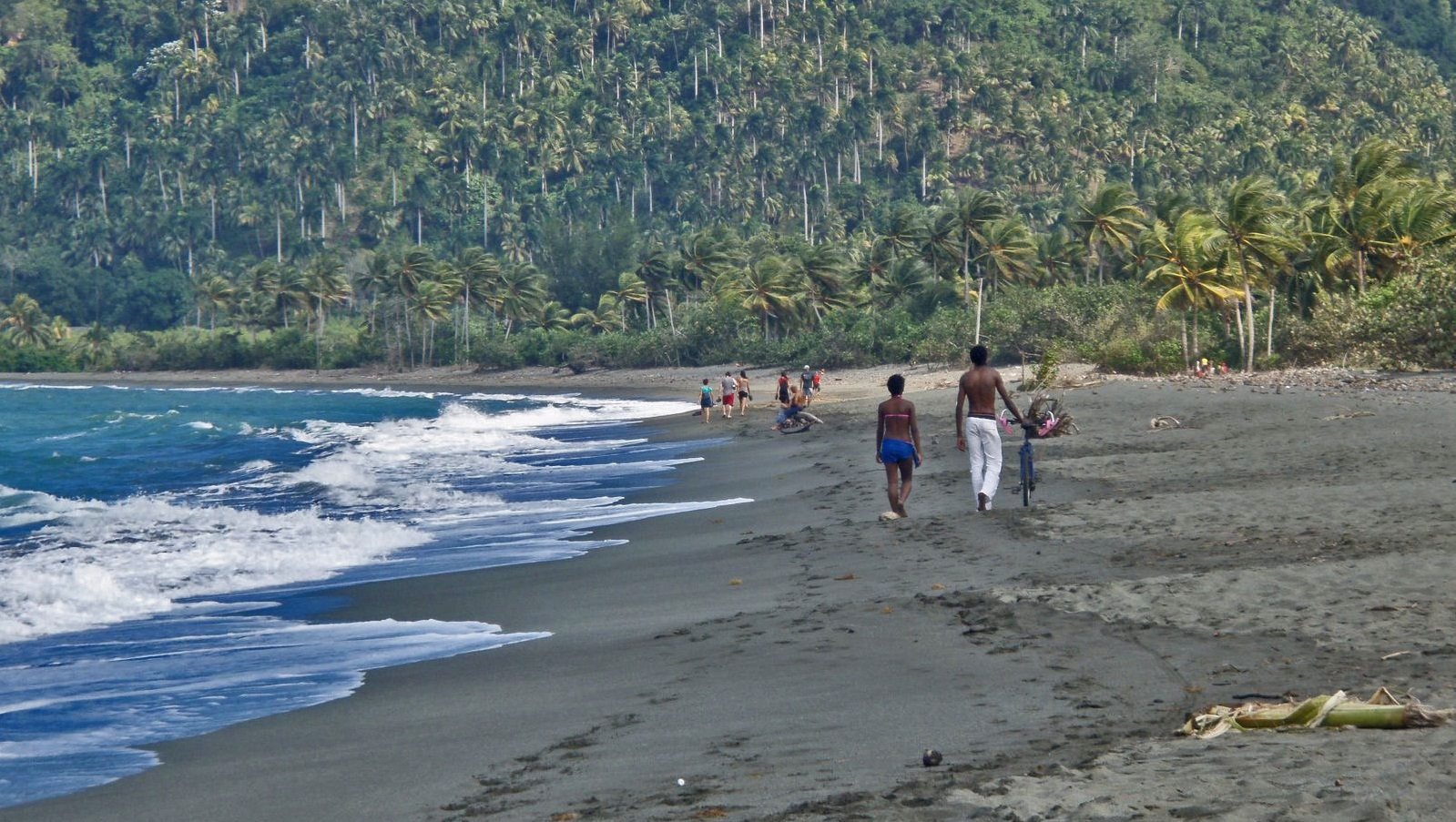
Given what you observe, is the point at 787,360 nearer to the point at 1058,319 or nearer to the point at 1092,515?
the point at 1058,319

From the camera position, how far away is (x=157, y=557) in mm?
17734

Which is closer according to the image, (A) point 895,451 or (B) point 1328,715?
(B) point 1328,715

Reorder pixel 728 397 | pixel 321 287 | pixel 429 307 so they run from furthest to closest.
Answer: pixel 321 287
pixel 429 307
pixel 728 397

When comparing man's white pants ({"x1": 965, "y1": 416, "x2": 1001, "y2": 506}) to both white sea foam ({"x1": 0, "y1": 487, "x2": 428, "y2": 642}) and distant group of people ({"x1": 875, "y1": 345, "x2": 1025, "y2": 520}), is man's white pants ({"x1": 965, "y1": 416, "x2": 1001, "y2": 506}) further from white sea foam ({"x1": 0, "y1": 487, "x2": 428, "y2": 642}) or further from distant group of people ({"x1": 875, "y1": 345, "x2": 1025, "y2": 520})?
white sea foam ({"x1": 0, "y1": 487, "x2": 428, "y2": 642})

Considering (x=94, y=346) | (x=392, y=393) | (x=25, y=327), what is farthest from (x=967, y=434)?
(x=25, y=327)

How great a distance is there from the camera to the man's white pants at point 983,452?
1493cm

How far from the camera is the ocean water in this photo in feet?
31.7

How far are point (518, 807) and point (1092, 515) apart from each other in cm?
945

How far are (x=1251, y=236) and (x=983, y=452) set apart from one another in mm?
37040

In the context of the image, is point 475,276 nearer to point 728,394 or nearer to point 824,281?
point 824,281

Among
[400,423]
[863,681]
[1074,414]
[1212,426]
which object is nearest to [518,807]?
[863,681]

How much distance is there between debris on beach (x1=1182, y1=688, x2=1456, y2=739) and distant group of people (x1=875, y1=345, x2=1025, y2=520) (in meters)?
8.33

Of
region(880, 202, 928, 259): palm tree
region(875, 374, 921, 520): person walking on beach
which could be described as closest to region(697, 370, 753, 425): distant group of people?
region(875, 374, 921, 520): person walking on beach

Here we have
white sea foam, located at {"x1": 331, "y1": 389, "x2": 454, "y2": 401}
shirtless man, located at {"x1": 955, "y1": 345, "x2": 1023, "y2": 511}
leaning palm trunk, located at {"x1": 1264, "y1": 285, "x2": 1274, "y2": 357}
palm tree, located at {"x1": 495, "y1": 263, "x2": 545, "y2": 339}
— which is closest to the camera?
shirtless man, located at {"x1": 955, "y1": 345, "x2": 1023, "y2": 511}
